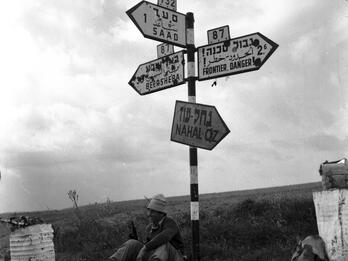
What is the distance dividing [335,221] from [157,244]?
2.39 meters

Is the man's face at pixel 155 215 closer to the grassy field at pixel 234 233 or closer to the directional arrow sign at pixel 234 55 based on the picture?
the directional arrow sign at pixel 234 55

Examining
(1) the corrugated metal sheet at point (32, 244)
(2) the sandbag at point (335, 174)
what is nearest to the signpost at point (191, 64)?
(2) the sandbag at point (335, 174)

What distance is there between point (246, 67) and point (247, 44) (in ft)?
1.09

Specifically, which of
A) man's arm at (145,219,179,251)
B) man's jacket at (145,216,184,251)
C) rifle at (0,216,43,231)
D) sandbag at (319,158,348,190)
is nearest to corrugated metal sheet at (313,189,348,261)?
sandbag at (319,158,348,190)

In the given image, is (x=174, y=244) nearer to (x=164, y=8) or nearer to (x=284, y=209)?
(x=164, y=8)

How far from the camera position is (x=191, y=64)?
22.3ft

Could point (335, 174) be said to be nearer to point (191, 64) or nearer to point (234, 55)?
point (234, 55)

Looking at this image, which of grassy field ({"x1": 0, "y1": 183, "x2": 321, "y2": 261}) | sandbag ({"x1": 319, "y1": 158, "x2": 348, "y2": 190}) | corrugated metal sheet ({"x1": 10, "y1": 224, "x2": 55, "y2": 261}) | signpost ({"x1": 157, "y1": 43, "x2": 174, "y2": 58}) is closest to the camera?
sandbag ({"x1": 319, "y1": 158, "x2": 348, "y2": 190})

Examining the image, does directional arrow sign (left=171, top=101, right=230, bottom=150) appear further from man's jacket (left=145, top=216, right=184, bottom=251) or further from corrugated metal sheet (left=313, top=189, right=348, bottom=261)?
corrugated metal sheet (left=313, top=189, right=348, bottom=261)

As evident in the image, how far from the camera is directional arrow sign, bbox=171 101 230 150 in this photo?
20.2ft

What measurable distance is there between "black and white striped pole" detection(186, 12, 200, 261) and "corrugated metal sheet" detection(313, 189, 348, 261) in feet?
5.73

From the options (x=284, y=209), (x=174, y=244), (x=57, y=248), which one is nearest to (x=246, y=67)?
(x=174, y=244)

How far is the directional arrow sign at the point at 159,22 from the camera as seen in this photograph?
643cm

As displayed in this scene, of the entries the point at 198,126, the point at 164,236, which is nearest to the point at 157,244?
the point at 164,236
